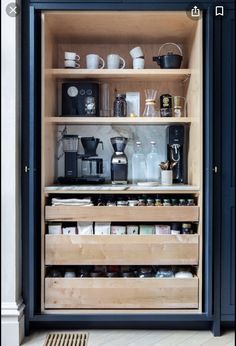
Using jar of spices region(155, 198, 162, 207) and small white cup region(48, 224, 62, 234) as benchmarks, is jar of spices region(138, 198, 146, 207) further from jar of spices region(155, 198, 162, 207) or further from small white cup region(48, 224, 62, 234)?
small white cup region(48, 224, 62, 234)

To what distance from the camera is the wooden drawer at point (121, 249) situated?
2.01 meters

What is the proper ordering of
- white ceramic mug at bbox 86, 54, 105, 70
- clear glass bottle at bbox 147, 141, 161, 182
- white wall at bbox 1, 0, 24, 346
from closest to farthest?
white wall at bbox 1, 0, 24, 346, white ceramic mug at bbox 86, 54, 105, 70, clear glass bottle at bbox 147, 141, 161, 182

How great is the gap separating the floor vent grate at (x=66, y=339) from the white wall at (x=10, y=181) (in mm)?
156

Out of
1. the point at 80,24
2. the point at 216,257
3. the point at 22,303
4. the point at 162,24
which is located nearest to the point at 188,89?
the point at 162,24

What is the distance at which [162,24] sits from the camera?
214 cm

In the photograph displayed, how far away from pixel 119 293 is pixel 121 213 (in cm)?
41

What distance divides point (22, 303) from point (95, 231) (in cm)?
52

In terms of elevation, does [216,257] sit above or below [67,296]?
above

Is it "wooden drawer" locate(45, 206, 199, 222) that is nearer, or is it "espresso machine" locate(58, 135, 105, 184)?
"wooden drawer" locate(45, 206, 199, 222)

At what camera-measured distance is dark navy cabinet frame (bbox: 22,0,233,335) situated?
1963mm

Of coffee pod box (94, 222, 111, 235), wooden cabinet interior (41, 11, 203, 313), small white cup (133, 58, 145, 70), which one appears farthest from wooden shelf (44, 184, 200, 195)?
small white cup (133, 58, 145, 70)

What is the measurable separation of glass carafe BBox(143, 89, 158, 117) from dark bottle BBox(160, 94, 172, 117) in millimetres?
50

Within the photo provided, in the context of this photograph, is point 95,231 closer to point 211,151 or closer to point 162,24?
point 211,151

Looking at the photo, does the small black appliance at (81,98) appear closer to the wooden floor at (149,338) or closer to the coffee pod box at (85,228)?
the coffee pod box at (85,228)
